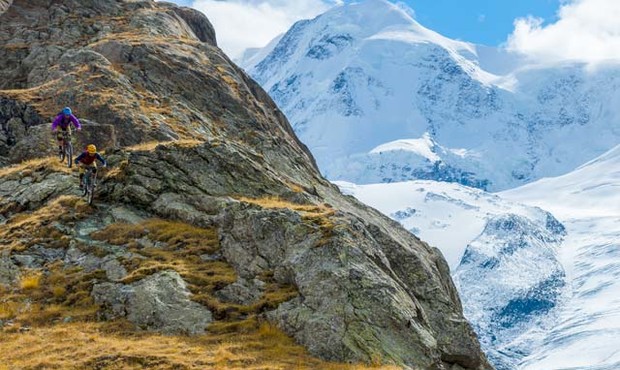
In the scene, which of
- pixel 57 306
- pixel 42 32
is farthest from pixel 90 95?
pixel 57 306

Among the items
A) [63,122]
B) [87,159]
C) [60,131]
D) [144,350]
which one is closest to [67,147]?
[60,131]

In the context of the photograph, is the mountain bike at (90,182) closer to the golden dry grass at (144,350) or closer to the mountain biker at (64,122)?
the mountain biker at (64,122)

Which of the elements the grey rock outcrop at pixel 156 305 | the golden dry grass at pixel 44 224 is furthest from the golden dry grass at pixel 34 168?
the grey rock outcrop at pixel 156 305

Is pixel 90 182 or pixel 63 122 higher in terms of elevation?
pixel 63 122

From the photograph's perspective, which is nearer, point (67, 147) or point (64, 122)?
point (67, 147)

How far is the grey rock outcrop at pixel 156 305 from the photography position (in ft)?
93.0

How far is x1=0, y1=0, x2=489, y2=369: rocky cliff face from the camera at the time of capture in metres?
28.7

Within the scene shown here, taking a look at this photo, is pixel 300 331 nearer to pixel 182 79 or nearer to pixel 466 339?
pixel 466 339

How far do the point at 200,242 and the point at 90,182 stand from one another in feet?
24.3

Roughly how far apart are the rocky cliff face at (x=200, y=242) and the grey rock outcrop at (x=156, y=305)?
0.19 feet

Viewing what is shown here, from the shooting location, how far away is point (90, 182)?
1500 inches

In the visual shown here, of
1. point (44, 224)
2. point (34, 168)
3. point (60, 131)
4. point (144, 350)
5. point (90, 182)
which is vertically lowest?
point (144, 350)

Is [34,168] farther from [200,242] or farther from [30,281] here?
[200,242]

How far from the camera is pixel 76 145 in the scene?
50.1 m
